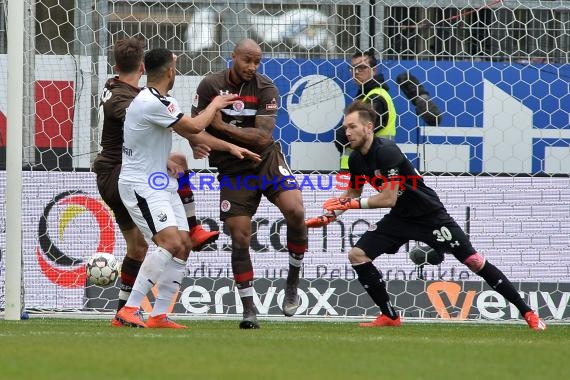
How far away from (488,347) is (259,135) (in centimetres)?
274

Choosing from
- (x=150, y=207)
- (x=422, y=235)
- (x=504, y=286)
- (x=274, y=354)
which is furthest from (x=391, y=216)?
(x=274, y=354)

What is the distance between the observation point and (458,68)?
37.7 ft

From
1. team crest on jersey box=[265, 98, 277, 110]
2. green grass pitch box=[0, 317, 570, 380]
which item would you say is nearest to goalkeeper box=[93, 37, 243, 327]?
team crest on jersey box=[265, 98, 277, 110]

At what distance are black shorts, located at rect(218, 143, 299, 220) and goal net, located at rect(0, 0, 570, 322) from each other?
6.65 ft

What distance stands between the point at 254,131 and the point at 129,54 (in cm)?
104

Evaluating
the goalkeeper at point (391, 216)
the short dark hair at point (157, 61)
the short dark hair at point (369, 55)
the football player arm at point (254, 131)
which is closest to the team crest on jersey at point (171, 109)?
the short dark hair at point (157, 61)

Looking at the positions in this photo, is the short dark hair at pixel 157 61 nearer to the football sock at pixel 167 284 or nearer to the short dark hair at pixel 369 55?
the football sock at pixel 167 284

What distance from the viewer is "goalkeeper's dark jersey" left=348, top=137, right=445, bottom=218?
29.6 feet

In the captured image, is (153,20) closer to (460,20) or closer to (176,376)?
(460,20)

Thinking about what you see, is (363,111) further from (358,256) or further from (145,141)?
(145,141)

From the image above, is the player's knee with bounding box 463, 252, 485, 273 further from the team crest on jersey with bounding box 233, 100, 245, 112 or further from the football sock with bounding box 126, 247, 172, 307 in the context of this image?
the football sock with bounding box 126, 247, 172, 307

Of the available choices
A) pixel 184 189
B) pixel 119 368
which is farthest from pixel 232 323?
pixel 119 368

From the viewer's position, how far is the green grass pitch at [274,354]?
518 centimetres

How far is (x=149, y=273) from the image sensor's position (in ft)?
26.5
